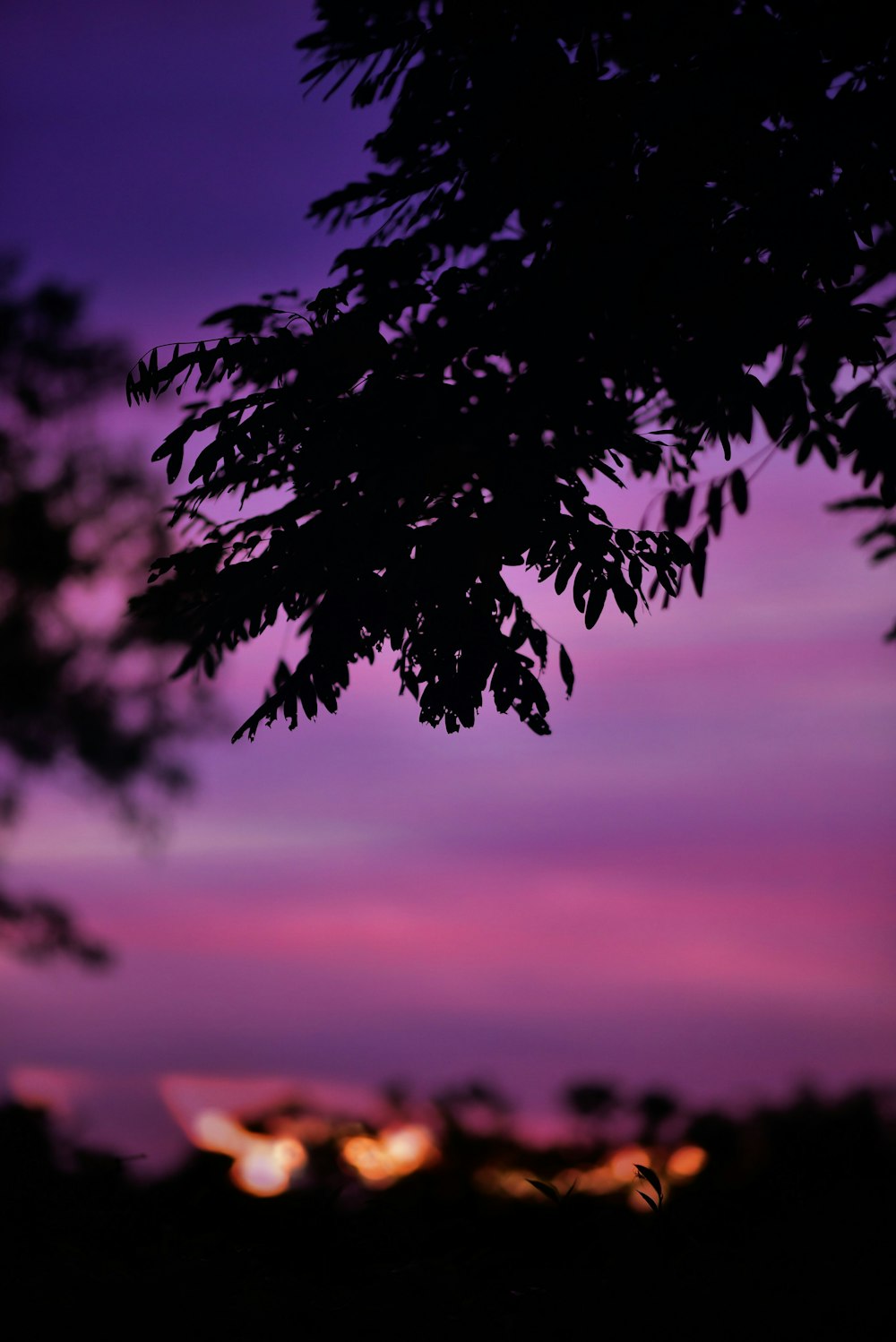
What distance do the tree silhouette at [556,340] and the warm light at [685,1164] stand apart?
4.30m

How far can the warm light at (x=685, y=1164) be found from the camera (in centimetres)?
870

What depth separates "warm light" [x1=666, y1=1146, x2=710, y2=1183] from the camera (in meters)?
8.70

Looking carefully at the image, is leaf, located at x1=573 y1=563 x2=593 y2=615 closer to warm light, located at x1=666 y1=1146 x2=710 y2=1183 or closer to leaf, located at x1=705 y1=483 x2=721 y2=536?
leaf, located at x1=705 y1=483 x2=721 y2=536

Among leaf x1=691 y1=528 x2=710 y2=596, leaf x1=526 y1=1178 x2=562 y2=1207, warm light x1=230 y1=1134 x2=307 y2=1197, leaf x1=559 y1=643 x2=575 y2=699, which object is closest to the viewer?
leaf x1=526 y1=1178 x2=562 y2=1207

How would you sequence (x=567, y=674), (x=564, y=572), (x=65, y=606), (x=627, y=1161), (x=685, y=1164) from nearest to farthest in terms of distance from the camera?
(x=564, y=572)
(x=567, y=674)
(x=627, y=1161)
(x=685, y=1164)
(x=65, y=606)

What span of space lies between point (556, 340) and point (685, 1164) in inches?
261

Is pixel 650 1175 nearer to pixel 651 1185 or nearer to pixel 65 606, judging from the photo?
pixel 651 1185

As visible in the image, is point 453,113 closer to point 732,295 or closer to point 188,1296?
point 732,295

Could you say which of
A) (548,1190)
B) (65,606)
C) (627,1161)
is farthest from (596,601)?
(65,606)

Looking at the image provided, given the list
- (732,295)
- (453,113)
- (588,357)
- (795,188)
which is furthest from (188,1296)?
(453,113)

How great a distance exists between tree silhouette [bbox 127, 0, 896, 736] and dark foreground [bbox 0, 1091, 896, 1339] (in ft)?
9.75

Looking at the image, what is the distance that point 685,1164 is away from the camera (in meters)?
9.12

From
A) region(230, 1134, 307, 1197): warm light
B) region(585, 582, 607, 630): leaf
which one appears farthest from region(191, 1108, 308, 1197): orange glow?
region(585, 582, 607, 630): leaf

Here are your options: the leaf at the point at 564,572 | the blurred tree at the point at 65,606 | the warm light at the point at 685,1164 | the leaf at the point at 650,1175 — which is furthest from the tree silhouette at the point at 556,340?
the blurred tree at the point at 65,606
